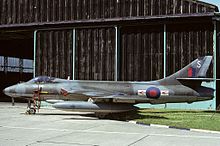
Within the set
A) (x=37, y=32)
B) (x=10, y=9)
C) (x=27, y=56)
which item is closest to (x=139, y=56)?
(x=37, y=32)

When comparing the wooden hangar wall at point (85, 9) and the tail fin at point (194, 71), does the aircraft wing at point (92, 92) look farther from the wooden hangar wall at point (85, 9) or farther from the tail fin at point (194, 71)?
the wooden hangar wall at point (85, 9)

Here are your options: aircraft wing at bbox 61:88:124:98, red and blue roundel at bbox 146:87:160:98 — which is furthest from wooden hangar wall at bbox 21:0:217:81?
aircraft wing at bbox 61:88:124:98

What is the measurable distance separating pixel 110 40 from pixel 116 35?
0.71 metres

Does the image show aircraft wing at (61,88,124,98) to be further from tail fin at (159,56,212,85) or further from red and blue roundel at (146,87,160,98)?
tail fin at (159,56,212,85)

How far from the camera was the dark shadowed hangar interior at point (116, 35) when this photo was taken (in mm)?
27875

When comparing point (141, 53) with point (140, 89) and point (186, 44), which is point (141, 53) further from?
point (140, 89)

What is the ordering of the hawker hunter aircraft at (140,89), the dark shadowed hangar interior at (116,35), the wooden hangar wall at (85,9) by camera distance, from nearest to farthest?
the hawker hunter aircraft at (140,89) → the dark shadowed hangar interior at (116,35) → the wooden hangar wall at (85,9)

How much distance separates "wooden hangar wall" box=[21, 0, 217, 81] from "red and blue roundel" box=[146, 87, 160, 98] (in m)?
6.04

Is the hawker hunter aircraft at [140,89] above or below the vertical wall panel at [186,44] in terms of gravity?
below

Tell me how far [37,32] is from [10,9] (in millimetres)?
3648

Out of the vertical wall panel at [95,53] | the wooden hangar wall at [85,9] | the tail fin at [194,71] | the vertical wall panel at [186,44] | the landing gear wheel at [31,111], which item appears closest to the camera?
the tail fin at [194,71]

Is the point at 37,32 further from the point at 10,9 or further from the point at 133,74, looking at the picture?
the point at 133,74

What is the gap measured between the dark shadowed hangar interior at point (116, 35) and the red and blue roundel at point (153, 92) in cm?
602

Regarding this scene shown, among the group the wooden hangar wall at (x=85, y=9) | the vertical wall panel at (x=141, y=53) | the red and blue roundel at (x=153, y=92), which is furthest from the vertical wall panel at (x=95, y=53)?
the red and blue roundel at (x=153, y=92)
